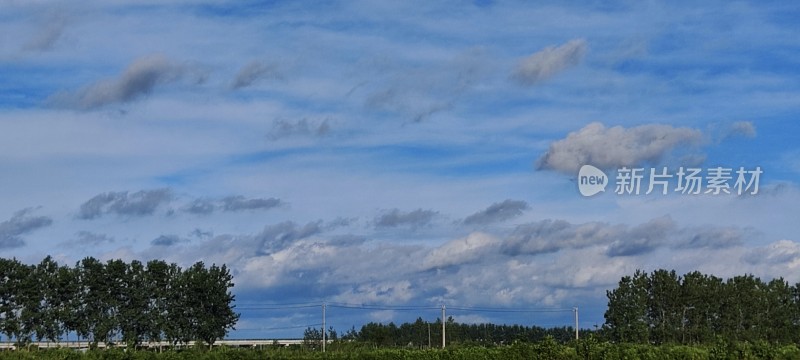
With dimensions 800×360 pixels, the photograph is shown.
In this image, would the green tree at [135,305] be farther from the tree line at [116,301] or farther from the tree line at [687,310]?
the tree line at [687,310]

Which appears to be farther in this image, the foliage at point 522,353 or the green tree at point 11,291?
the green tree at point 11,291

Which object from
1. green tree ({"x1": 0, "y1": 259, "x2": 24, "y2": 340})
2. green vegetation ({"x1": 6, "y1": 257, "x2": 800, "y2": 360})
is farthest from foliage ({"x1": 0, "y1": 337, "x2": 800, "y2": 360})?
green tree ({"x1": 0, "y1": 259, "x2": 24, "y2": 340})

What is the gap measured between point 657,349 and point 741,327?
38568 mm

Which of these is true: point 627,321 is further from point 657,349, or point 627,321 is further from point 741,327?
point 657,349

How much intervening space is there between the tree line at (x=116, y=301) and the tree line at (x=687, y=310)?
25.9m

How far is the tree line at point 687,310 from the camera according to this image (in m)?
66.6

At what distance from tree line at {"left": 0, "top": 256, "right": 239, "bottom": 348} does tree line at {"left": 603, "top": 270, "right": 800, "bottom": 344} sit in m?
25.9

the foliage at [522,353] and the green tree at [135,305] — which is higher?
the green tree at [135,305]

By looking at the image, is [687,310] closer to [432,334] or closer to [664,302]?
[664,302]

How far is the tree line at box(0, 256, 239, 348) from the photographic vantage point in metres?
58.7

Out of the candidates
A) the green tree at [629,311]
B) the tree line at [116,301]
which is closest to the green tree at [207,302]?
the tree line at [116,301]

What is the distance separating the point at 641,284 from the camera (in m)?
67.6

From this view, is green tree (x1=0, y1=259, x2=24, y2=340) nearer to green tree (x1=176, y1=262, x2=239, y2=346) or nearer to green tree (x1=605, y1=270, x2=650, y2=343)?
green tree (x1=176, y1=262, x2=239, y2=346)

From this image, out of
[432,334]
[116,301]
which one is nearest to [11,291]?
[116,301]
